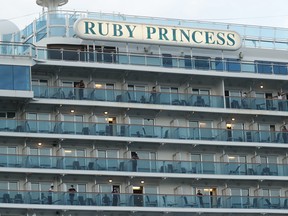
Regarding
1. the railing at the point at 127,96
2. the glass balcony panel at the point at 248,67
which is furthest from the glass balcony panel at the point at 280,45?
the railing at the point at 127,96

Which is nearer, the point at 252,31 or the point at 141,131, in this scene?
the point at 141,131

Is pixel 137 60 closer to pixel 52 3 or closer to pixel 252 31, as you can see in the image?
pixel 52 3

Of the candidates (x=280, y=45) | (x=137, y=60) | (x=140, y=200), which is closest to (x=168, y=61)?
(x=137, y=60)

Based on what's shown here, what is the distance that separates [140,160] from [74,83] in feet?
22.4

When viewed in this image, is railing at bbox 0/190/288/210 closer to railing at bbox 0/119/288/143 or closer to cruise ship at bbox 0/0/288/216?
cruise ship at bbox 0/0/288/216

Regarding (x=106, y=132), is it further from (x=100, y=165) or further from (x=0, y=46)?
(x=0, y=46)

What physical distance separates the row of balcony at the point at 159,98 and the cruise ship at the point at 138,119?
0.23 ft

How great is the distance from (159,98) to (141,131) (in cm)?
276

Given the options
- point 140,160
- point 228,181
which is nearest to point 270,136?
point 228,181

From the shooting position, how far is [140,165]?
7100cm

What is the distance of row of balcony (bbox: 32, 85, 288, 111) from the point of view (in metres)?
70.4

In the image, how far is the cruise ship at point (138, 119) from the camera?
68625 millimetres

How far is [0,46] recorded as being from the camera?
69.4 m

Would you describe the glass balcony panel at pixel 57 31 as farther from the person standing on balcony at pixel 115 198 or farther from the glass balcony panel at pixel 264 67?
the glass balcony panel at pixel 264 67
